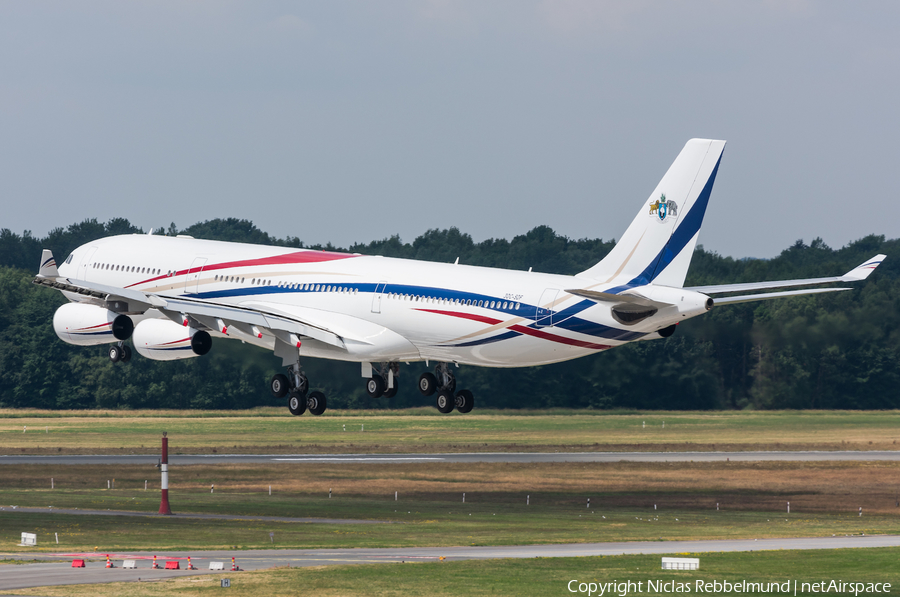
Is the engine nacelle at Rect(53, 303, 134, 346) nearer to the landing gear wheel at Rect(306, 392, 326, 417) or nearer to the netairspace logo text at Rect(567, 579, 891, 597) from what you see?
the landing gear wheel at Rect(306, 392, 326, 417)

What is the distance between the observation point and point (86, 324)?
197 feet

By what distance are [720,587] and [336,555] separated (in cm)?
1838

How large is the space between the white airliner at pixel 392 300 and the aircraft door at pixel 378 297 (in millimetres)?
52

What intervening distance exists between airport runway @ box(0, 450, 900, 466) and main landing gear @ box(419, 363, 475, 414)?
1709 inches

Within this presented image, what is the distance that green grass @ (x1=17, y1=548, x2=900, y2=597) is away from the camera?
4794 cm

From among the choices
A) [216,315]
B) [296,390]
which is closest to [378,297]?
[296,390]

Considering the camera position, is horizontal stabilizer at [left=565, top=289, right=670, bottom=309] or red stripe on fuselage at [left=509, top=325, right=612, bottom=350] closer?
horizontal stabilizer at [left=565, top=289, right=670, bottom=309]

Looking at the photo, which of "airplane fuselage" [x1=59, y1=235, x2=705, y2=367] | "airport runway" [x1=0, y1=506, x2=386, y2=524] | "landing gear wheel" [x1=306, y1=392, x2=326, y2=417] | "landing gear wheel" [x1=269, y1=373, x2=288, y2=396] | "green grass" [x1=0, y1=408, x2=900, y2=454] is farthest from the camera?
"green grass" [x1=0, y1=408, x2=900, y2=454]

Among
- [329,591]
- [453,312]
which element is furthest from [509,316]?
[329,591]

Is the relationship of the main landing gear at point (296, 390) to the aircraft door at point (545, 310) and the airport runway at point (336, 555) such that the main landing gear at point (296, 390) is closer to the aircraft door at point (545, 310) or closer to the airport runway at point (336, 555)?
the airport runway at point (336, 555)

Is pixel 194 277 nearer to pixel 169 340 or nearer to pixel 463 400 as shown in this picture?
pixel 169 340

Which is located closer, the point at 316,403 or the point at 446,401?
the point at 316,403

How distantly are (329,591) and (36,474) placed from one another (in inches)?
2038

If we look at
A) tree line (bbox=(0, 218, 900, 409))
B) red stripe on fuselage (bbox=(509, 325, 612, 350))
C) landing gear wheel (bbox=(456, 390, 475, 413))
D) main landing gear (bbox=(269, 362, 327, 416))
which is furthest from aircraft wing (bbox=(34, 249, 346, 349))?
tree line (bbox=(0, 218, 900, 409))
